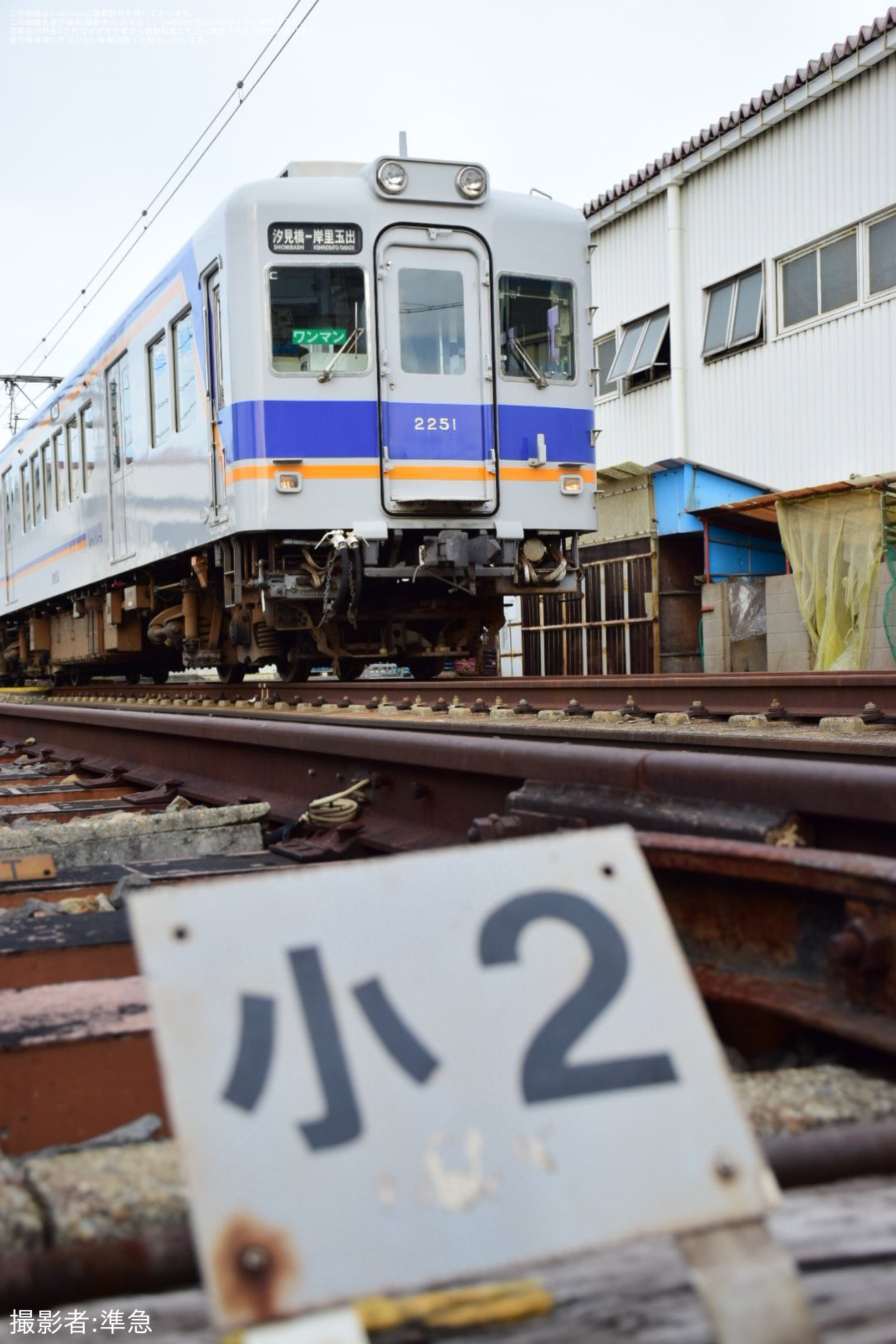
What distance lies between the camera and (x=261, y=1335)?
91 centimetres

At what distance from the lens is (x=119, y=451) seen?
1116 centimetres

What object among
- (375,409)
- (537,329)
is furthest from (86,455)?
(537,329)

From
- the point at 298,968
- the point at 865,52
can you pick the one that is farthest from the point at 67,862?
the point at 865,52

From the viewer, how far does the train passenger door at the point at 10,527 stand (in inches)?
669

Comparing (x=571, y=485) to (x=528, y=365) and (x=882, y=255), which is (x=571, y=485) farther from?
(x=882, y=255)

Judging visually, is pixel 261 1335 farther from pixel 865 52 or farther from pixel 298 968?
pixel 865 52

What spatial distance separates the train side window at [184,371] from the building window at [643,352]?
8643mm

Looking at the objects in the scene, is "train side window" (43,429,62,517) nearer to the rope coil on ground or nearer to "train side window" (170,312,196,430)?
"train side window" (170,312,196,430)

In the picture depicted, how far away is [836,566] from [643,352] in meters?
5.18

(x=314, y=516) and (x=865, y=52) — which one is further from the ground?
(x=865, y=52)

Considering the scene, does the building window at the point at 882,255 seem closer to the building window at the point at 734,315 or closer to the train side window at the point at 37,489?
the building window at the point at 734,315

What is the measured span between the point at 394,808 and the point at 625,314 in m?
15.2

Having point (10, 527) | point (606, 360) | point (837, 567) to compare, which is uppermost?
point (606, 360)

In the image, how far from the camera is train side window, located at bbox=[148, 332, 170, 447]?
984cm
